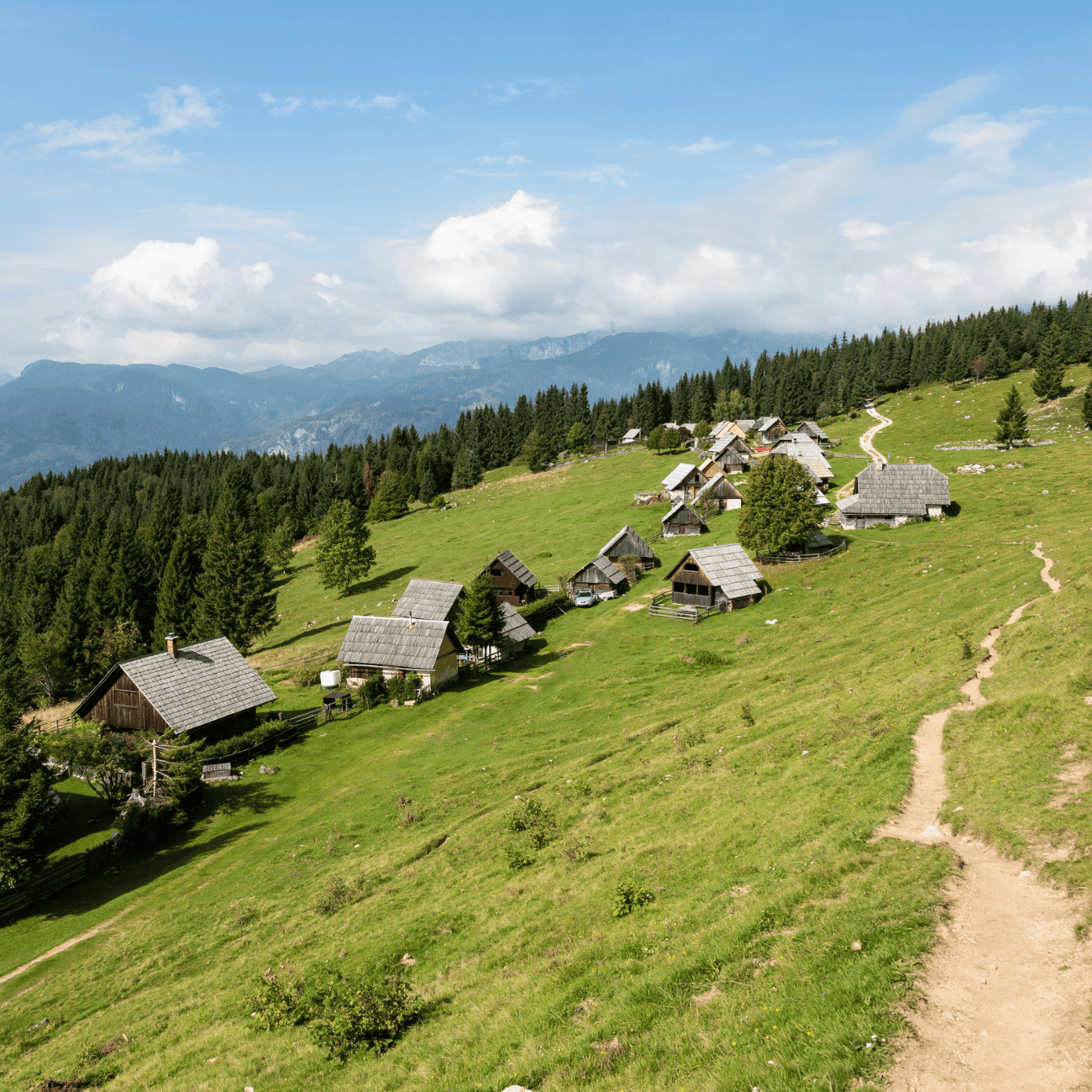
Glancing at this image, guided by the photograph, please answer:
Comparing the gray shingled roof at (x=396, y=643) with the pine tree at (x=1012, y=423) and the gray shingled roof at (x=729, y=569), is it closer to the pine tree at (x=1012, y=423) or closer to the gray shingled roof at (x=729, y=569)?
the gray shingled roof at (x=729, y=569)

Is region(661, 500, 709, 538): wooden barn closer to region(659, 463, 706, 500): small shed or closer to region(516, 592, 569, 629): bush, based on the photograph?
region(659, 463, 706, 500): small shed

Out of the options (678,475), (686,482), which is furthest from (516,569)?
(686,482)

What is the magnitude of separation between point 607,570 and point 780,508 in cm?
1903

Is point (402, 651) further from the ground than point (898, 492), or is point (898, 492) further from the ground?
point (898, 492)

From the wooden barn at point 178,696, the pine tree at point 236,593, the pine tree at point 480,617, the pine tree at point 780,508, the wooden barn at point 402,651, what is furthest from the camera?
the pine tree at point 236,593

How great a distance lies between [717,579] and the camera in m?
60.8

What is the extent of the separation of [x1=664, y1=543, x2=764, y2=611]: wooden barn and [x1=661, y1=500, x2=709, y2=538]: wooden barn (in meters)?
22.3

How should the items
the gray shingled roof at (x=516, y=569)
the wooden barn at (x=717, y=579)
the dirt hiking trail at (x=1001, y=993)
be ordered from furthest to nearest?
the gray shingled roof at (x=516, y=569) → the wooden barn at (x=717, y=579) → the dirt hiking trail at (x=1001, y=993)

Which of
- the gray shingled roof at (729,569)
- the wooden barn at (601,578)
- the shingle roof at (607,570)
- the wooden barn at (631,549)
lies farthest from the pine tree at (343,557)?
the gray shingled roof at (729,569)

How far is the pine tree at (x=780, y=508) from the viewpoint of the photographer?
215ft

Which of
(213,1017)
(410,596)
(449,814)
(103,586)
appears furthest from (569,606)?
(103,586)

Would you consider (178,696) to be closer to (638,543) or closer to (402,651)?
(402,651)

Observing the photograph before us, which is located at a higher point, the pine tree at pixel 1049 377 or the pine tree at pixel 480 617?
the pine tree at pixel 1049 377

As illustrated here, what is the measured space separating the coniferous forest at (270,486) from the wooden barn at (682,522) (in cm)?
5288
